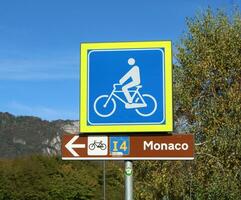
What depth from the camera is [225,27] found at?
1844 cm

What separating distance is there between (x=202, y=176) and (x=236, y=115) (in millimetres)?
2010

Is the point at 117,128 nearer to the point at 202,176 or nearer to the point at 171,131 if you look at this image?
the point at 171,131

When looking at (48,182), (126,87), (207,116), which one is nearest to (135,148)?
(126,87)

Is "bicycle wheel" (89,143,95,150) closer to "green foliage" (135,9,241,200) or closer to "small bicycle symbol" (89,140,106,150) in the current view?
"small bicycle symbol" (89,140,106,150)

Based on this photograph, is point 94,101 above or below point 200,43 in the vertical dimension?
below

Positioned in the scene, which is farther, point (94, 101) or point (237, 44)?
point (237, 44)

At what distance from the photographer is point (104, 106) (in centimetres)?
634

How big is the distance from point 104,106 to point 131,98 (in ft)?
1.02

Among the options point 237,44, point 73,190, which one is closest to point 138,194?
point 237,44

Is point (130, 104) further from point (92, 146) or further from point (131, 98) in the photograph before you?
point (92, 146)

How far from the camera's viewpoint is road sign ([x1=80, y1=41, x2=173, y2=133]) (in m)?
6.26

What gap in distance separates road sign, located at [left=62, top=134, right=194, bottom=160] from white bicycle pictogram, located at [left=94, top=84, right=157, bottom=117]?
0.89 ft

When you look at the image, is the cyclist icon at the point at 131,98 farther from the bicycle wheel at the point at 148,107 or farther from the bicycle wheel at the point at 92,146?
the bicycle wheel at the point at 92,146

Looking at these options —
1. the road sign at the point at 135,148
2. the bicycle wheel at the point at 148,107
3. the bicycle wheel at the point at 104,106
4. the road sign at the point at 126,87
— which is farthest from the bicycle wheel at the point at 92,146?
the bicycle wheel at the point at 148,107
